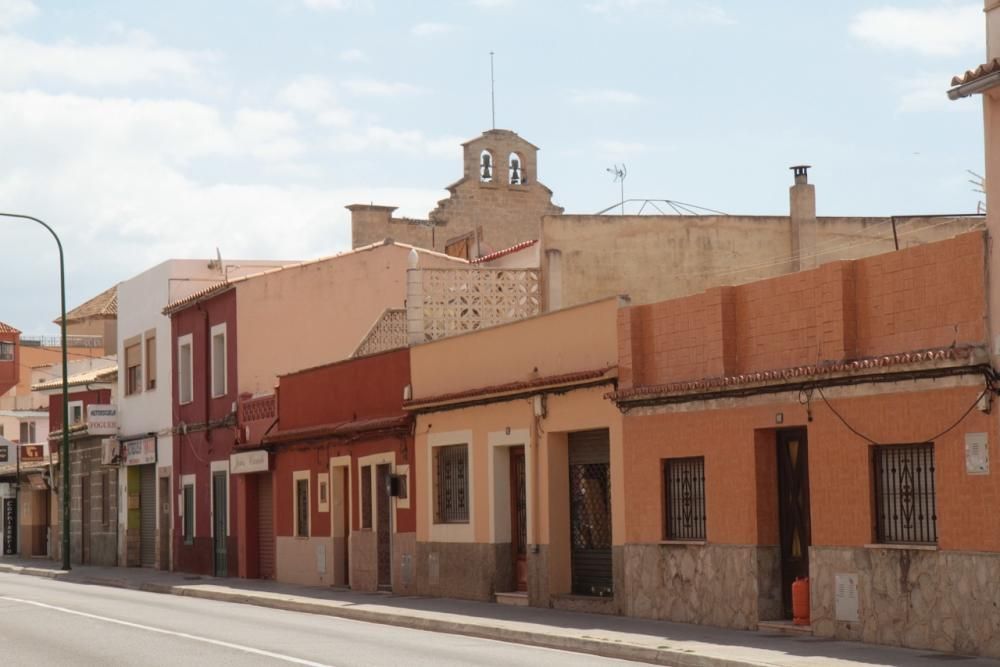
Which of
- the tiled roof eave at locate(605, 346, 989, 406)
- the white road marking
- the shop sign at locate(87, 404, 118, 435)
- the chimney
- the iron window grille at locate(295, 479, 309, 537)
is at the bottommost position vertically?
the white road marking

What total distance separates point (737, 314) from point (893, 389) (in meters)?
3.28

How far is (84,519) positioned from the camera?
51.7 m

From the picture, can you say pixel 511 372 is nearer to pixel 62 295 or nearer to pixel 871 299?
pixel 871 299

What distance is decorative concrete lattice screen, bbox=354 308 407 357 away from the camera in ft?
110

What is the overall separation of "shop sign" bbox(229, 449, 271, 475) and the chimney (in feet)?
38.9

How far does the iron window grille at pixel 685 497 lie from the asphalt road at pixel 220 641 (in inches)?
115

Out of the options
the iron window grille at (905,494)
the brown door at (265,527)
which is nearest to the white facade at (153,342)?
the brown door at (265,527)

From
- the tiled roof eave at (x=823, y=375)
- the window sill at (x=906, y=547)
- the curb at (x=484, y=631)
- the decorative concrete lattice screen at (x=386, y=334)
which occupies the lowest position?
the curb at (x=484, y=631)

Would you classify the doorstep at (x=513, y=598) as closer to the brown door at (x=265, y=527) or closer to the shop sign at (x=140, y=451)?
the brown door at (x=265, y=527)

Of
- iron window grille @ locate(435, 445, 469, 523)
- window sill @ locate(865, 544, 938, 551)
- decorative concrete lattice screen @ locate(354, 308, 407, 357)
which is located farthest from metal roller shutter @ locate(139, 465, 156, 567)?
window sill @ locate(865, 544, 938, 551)

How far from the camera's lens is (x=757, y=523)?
19391mm

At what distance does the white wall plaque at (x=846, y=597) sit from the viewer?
57.6ft

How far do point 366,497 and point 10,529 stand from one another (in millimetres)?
38521

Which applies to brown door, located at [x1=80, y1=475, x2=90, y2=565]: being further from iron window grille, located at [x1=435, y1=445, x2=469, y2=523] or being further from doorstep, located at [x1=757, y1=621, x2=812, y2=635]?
doorstep, located at [x1=757, y1=621, x2=812, y2=635]
